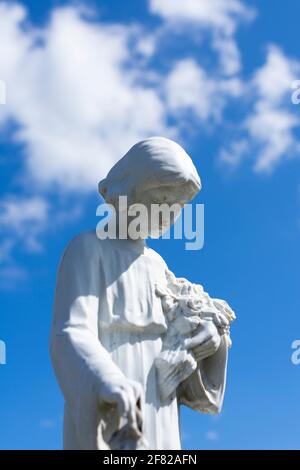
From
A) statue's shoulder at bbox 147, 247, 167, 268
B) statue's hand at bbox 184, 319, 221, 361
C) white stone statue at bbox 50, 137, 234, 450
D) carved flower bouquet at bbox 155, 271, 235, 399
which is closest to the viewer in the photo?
white stone statue at bbox 50, 137, 234, 450

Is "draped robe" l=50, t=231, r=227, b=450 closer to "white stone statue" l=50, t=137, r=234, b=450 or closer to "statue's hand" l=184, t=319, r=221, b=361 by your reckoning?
"white stone statue" l=50, t=137, r=234, b=450

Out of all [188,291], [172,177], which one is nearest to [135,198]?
[172,177]

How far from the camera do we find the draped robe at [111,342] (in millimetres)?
7000

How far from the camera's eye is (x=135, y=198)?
812cm

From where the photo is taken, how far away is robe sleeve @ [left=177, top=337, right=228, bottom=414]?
26.3 feet

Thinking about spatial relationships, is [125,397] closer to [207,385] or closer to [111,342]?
[111,342]

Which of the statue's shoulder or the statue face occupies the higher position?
the statue face

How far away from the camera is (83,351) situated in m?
7.15

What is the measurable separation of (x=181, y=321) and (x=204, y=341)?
272 mm

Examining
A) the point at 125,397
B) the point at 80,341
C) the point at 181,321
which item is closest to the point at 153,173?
the point at 181,321

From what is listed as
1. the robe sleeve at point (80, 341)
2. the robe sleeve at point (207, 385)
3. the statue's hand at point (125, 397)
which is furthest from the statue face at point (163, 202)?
the statue's hand at point (125, 397)

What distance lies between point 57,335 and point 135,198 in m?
1.51

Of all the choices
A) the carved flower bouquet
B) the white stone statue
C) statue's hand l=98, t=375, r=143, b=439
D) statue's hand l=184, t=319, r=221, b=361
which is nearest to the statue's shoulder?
the white stone statue
